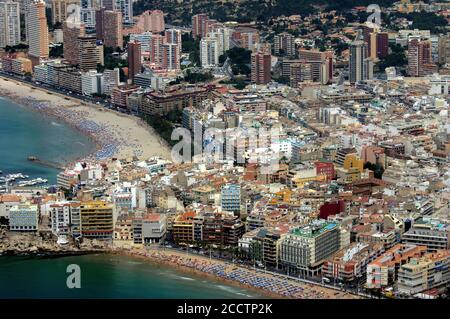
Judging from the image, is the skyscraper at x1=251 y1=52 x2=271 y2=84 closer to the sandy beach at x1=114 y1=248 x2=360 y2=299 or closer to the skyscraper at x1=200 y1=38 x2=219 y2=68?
the skyscraper at x1=200 y1=38 x2=219 y2=68

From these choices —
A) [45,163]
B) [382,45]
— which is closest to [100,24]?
[382,45]

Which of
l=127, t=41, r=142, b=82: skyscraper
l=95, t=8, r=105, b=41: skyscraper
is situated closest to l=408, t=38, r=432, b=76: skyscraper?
l=127, t=41, r=142, b=82: skyscraper

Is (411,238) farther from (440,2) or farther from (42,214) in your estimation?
(440,2)

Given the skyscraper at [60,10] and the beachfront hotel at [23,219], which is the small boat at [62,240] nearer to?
the beachfront hotel at [23,219]

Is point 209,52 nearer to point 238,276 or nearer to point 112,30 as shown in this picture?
point 112,30

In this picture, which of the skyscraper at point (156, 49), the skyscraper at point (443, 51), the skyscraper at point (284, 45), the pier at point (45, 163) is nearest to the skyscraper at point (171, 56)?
the skyscraper at point (156, 49)
